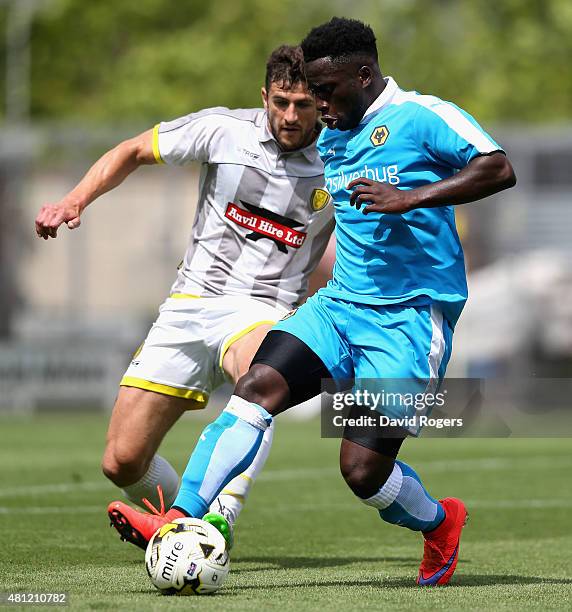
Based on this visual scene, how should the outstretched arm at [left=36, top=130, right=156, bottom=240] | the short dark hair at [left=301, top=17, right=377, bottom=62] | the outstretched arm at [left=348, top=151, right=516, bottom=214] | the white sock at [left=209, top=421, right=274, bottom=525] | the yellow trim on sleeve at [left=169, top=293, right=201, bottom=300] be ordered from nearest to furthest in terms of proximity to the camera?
the outstretched arm at [left=348, top=151, right=516, bottom=214] → the short dark hair at [left=301, top=17, right=377, bottom=62] → the outstretched arm at [left=36, top=130, right=156, bottom=240] → the white sock at [left=209, top=421, right=274, bottom=525] → the yellow trim on sleeve at [left=169, top=293, right=201, bottom=300]

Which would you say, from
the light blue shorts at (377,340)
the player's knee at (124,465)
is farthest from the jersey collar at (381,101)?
the player's knee at (124,465)

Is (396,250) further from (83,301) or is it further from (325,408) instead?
(83,301)

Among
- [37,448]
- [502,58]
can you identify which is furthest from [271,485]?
[502,58]

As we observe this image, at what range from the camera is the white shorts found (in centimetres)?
768

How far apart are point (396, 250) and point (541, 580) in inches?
68.7

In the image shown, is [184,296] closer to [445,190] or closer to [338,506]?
[445,190]

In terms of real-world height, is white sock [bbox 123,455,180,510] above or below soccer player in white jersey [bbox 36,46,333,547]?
below

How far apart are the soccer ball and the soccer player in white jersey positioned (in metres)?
1.77

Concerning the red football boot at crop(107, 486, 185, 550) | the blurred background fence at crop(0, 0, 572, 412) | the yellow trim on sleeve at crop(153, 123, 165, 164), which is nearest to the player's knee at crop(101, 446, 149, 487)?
the red football boot at crop(107, 486, 185, 550)

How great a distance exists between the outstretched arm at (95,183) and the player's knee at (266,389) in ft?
4.43

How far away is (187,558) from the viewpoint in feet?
19.2

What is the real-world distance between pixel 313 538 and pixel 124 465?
5.18 feet

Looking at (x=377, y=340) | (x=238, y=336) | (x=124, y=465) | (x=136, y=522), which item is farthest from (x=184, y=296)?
(x=377, y=340)

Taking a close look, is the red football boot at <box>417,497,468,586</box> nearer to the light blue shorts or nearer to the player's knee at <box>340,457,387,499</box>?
the player's knee at <box>340,457,387,499</box>
